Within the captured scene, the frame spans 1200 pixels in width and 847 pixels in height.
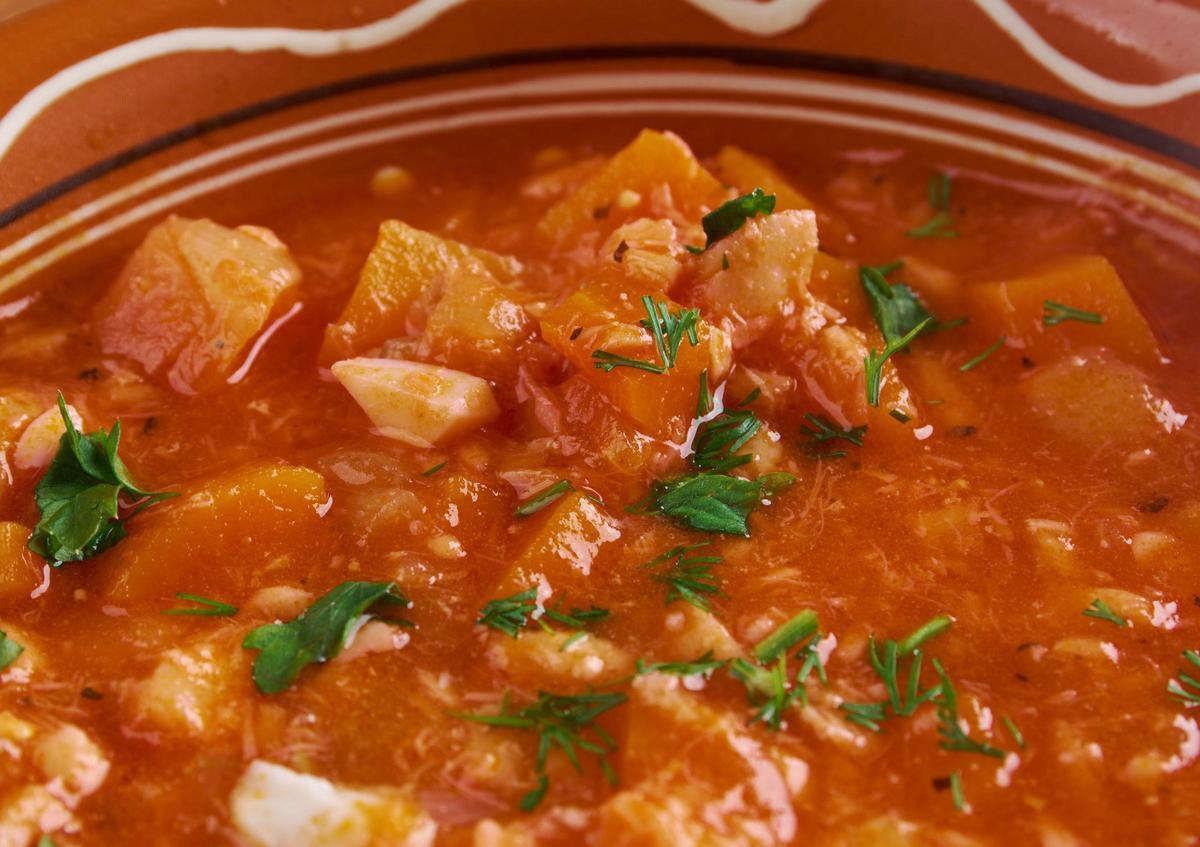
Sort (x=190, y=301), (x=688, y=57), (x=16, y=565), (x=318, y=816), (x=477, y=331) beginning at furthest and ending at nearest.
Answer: (x=688, y=57) → (x=190, y=301) → (x=477, y=331) → (x=16, y=565) → (x=318, y=816)

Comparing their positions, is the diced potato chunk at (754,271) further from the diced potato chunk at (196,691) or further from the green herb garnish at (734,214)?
the diced potato chunk at (196,691)

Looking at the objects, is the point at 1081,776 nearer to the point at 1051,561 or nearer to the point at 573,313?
the point at 1051,561

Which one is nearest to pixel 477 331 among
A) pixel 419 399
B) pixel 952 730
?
pixel 419 399

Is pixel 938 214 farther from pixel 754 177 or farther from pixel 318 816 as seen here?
pixel 318 816

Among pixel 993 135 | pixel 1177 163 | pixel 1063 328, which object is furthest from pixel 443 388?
pixel 1177 163

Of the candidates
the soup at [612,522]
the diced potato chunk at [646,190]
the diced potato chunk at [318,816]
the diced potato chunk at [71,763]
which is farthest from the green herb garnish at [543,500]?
the diced potato chunk at [71,763]

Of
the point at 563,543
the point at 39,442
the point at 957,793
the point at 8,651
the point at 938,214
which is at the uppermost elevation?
the point at 938,214
